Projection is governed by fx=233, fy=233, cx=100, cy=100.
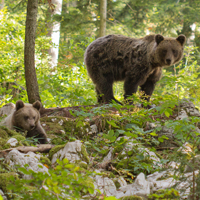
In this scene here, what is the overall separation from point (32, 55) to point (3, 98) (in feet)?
6.82

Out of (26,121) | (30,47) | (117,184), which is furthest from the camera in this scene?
(30,47)

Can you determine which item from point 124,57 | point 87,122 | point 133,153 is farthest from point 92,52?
point 133,153

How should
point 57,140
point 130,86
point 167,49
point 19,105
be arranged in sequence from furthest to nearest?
1. point 130,86
2. point 167,49
3. point 19,105
4. point 57,140

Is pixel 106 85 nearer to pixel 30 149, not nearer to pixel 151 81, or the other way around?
pixel 151 81

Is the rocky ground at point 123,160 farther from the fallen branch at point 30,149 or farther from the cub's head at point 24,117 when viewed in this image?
the cub's head at point 24,117

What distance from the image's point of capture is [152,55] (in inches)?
231

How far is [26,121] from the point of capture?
4.25m

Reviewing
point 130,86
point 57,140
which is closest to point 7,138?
point 57,140

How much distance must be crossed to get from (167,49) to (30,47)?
326 centimetres

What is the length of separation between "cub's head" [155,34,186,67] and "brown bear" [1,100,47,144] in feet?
10.6

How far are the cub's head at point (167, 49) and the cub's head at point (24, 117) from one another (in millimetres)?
3306

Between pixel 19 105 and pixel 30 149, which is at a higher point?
pixel 19 105

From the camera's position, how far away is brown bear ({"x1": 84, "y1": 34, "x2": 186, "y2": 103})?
19.1 feet

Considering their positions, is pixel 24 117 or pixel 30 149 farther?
pixel 24 117
